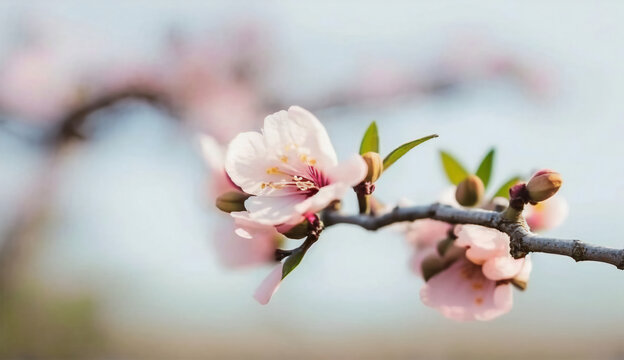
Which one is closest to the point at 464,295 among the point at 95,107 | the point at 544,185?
the point at 544,185

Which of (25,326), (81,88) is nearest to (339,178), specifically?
(81,88)

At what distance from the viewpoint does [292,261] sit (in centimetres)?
64

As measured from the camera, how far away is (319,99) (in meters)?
3.71

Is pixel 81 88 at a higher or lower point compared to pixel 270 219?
higher

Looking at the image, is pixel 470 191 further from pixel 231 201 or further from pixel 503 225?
pixel 231 201

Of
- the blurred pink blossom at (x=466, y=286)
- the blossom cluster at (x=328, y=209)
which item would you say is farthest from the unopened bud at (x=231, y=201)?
the blurred pink blossom at (x=466, y=286)

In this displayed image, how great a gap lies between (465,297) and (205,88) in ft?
9.55

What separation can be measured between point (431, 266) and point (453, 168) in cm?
16

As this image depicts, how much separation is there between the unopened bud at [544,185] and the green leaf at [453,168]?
0.80 feet

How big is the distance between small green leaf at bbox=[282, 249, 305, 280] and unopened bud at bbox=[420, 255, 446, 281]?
0.23 m

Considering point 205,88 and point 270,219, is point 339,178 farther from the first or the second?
point 205,88

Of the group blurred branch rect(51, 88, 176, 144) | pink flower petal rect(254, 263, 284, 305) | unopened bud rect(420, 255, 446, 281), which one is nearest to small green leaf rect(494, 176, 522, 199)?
unopened bud rect(420, 255, 446, 281)

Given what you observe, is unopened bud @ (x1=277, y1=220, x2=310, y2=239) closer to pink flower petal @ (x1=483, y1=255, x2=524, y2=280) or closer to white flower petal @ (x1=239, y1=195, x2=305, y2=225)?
white flower petal @ (x1=239, y1=195, x2=305, y2=225)

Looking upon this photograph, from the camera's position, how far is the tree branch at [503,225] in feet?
1.78
